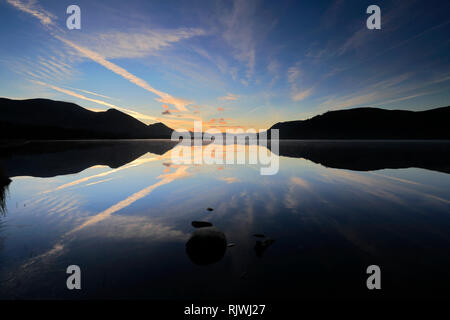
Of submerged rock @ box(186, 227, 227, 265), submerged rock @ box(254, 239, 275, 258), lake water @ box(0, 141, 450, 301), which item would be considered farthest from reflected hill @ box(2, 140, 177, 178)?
submerged rock @ box(254, 239, 275, 258)

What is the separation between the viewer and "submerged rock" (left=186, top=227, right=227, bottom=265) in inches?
305

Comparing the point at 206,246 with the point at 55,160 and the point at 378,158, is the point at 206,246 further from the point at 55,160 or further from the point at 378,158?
the point at 378,158

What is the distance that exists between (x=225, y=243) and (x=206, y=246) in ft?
2.75

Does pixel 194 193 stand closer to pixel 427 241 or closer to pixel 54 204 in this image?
pixel 54 204

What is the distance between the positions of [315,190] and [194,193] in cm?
1099

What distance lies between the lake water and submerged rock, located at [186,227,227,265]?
46mm

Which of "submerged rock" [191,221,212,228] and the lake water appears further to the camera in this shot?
"submerged rock" [191,221,212,228]

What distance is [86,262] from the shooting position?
7.54 meters

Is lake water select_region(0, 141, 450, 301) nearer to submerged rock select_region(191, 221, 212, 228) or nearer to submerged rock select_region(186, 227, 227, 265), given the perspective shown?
submerged rock select_region(186, 227, 227, 265)

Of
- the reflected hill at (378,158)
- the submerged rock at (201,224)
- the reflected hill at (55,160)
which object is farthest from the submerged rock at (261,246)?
the reflected hill at (378,158)

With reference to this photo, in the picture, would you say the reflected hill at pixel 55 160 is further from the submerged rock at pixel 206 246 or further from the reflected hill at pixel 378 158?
the reflected hill at pixel 378 158

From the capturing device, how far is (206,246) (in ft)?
26.8

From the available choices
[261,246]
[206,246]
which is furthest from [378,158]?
[206,246]

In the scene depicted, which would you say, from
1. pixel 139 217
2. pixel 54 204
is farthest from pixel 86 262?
pixel 54 204
